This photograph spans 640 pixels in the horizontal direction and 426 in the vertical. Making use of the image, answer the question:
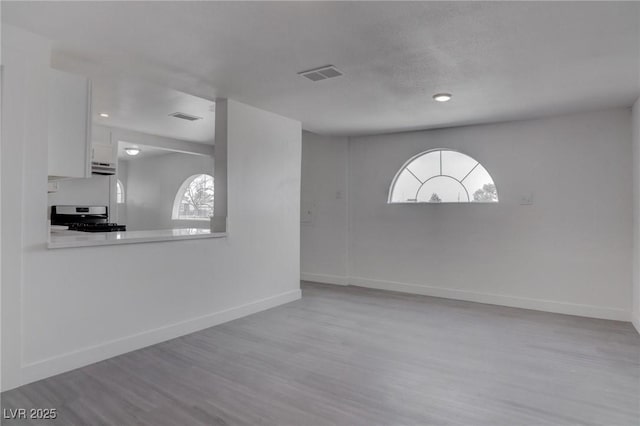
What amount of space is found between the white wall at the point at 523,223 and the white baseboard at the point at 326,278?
0.36 meters

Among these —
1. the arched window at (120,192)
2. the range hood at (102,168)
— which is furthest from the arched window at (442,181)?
the arched window at (120,192)

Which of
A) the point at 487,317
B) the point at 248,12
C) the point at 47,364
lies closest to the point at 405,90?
the point at 248,12

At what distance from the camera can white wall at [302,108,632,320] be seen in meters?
4.18

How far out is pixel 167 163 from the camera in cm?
912

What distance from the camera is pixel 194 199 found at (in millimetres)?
8875

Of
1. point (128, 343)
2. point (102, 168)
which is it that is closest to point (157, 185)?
point (102, 168)

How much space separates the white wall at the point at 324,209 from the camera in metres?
6.13

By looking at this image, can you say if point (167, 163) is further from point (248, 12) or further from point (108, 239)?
point (248, 12)

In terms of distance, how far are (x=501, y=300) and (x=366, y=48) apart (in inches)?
145

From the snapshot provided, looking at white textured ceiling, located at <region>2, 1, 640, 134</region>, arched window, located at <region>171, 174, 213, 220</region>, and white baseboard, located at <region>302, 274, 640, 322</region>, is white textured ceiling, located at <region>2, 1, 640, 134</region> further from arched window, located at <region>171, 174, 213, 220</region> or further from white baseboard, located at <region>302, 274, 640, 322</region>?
arched window, located at <region>171, 174, 213, 220</region>

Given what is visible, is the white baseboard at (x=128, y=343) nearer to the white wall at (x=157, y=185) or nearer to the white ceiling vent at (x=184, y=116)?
the white ceiling vent at (x=184, y=116)

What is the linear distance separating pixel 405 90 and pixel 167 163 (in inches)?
280

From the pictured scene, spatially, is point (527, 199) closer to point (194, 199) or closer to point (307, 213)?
point (307, 213)

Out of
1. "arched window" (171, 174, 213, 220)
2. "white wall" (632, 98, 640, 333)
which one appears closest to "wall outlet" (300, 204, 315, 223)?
"arched window" (171, 174, 213, 220)
